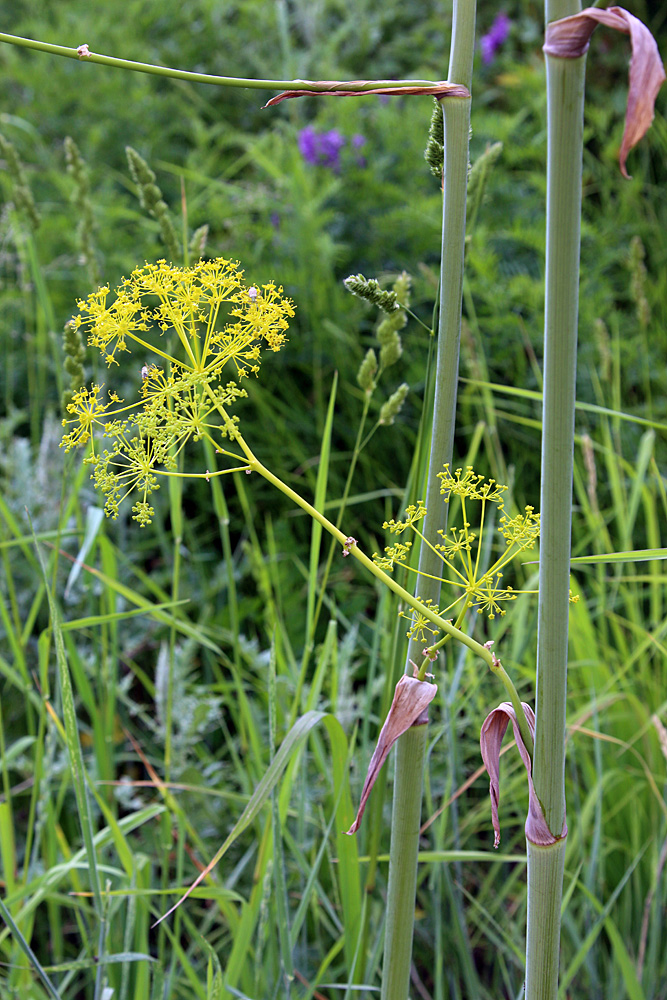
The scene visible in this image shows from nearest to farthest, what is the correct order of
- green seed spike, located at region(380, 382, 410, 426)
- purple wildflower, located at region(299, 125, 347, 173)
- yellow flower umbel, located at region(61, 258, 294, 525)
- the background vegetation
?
yellow flower umbel, located at region(61, 258, 294, 525) < green seed spike, located at region(380, 382, 410, 426) < the background vegetation < purple wildflower, located at region(299, 125, 347, 173)

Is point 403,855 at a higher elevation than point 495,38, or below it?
below

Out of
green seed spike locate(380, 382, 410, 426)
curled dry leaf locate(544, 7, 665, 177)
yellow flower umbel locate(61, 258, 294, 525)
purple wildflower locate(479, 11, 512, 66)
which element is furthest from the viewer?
purple wildflower locate(479, 11, 512, 66)

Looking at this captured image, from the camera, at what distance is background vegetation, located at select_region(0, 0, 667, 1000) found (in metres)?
1.08

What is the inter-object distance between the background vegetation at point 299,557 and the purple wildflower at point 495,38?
0.37ft

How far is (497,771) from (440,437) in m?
0.22

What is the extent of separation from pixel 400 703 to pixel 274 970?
27.9 inches

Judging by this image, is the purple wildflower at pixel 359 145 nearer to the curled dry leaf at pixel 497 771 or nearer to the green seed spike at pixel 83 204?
the green seed spike at pixel 83 204

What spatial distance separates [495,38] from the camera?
3.23m

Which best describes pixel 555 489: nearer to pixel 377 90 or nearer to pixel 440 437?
A: pixel 440 437

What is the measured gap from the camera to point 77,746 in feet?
2.65

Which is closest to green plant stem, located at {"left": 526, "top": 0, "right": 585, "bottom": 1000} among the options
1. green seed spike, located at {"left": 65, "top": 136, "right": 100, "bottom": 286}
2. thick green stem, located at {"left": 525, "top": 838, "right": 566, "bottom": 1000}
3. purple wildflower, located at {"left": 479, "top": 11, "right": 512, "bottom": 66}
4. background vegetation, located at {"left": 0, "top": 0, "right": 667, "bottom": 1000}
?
thick green stem, located at {"left": 525, "top": 838, "right": 566, "bottom": 1000}

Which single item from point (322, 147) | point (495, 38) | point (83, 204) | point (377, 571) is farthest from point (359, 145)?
point (377, 571)

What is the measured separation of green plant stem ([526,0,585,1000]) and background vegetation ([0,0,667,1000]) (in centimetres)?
29

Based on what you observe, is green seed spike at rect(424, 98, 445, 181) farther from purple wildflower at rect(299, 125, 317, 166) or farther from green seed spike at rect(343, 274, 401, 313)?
purple wildflower at rect(299, 125, 317, 166)
